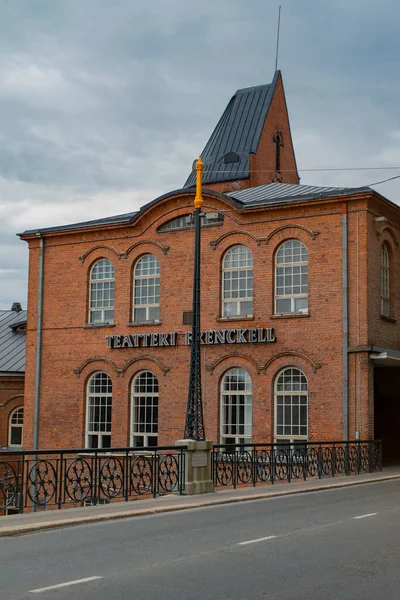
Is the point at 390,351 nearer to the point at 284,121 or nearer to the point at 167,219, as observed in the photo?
the point at 167,219

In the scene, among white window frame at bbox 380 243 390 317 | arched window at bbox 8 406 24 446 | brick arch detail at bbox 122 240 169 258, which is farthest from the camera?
arched window at bbox 8 406 24 446

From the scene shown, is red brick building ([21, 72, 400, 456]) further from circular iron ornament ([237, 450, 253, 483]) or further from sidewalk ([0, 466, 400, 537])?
sidewalk ([0, 466, 400, 537])

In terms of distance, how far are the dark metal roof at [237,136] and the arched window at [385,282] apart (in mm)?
13865

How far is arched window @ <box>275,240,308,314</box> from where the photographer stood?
26688mm

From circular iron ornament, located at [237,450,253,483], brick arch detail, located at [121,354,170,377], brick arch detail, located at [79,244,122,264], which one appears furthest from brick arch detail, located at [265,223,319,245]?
circular iron ornament, located at [237,450,253,483]

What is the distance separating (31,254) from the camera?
3294cm

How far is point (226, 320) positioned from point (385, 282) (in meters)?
5.38

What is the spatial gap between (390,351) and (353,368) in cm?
129

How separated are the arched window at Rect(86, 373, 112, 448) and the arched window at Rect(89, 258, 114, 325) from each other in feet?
7.02

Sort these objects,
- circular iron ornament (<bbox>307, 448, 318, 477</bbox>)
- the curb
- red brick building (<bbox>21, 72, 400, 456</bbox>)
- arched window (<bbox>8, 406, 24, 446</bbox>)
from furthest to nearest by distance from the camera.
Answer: arched window (<bbox>8, 406, 24, 446</bbox>) < red brick building (<bbox>21, 72, 400, 456</bbox>) < circular iron ornament (<bbox>307, 448, 318, 477</bbox>) < the curb

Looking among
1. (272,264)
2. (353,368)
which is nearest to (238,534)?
(353,368)

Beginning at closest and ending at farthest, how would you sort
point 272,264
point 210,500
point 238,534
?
point 238,534 < point 210,500 < point 272,264

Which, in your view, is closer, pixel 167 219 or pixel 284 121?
pixel 167 219

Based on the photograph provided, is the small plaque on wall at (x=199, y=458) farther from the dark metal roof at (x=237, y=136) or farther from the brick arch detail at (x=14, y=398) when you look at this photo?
the dark metal roof at (x=237, y=136)
